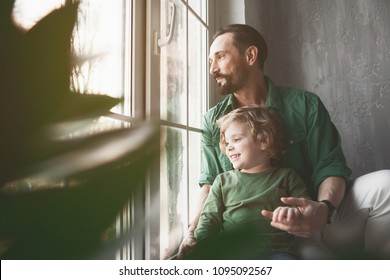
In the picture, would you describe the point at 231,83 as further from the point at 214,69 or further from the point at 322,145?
the point at 322,145

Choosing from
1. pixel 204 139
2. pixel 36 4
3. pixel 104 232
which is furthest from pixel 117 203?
pixel 204 139

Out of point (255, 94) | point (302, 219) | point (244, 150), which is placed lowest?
point (302, 219)

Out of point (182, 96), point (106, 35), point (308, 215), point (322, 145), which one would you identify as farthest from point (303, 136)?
point (106, 35)

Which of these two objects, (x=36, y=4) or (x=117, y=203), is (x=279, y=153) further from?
(x=117, y=203)

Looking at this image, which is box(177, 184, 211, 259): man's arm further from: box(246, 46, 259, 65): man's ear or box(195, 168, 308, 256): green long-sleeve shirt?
box(246, 46, 259, 65): man's ear

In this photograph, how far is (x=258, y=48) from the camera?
79 centimetres

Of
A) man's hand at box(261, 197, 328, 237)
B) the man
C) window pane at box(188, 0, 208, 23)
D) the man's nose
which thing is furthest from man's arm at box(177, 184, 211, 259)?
window pane at box(188, 0, 208, 23)

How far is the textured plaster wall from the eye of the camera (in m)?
0.77

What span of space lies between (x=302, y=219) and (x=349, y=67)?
0.31 metres

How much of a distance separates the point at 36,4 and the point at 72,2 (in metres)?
0.40

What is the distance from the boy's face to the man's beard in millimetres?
66

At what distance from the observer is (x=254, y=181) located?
78 cm

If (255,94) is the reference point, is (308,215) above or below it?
below

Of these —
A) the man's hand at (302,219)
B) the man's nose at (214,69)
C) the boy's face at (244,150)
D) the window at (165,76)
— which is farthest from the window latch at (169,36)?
the man's hand at (302,219)
